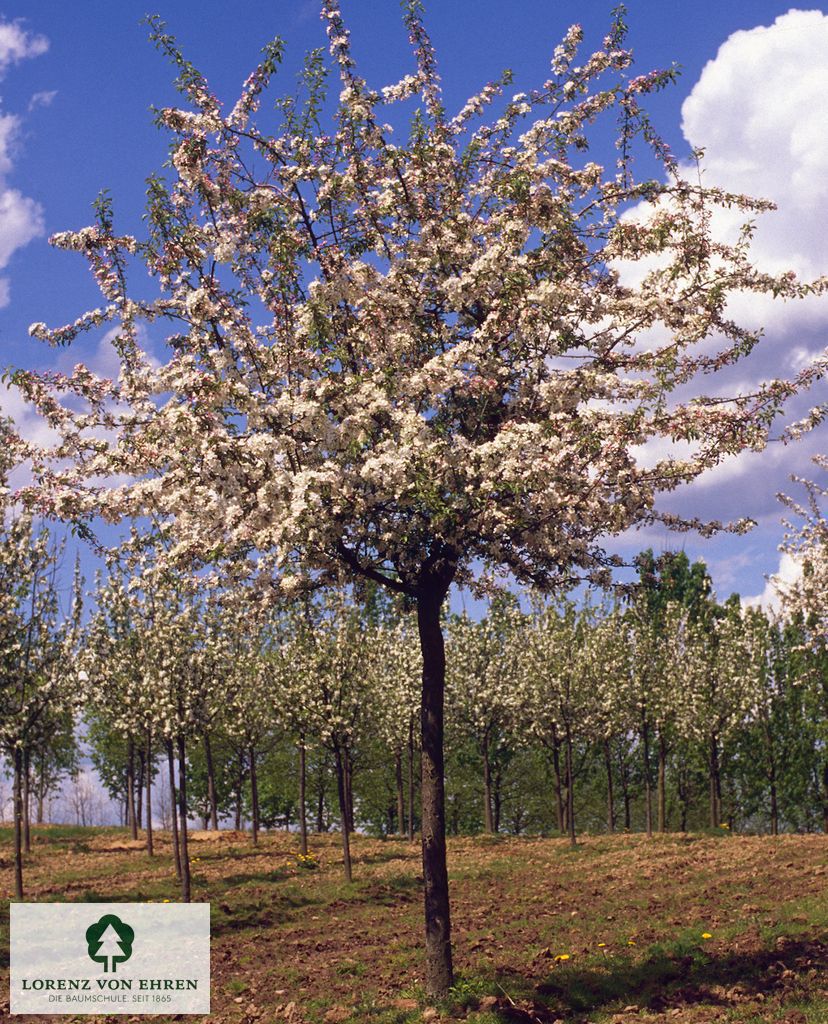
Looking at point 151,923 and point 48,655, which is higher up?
point 48,655

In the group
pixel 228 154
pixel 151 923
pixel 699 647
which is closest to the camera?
pixel 228 154

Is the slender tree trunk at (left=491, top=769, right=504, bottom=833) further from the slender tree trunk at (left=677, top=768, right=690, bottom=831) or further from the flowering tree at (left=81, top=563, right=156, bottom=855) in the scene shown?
the flowering tree at (left=81, top=563, right=156, bottom=855)

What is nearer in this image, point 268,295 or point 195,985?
point 268,295

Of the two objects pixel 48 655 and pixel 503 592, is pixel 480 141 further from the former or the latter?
pixel 48 655

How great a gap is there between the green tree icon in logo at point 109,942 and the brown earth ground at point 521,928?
1.76 metres

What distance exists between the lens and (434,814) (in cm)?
1466

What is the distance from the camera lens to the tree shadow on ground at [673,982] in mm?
13664

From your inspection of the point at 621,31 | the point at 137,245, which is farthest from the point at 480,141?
the point at 137,245

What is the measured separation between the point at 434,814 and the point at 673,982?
4.50 meters

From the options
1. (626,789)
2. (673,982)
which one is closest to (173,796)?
(673,982)

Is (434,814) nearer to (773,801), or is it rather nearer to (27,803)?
(27,803)

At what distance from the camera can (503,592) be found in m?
16.8

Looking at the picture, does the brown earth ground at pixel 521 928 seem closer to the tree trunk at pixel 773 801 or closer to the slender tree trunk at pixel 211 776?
the slender tree trunk at pixel 211 776

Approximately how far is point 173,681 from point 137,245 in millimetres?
14957
